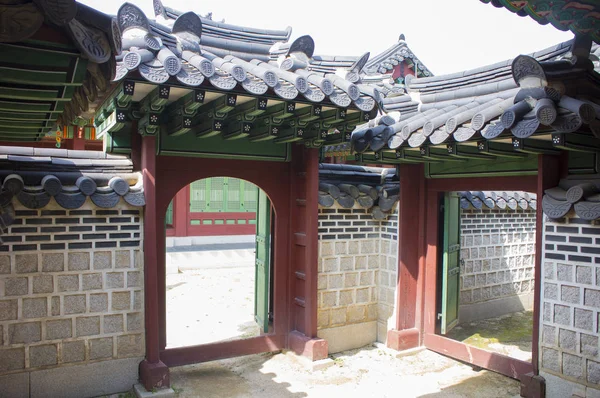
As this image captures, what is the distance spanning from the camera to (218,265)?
14.0 meters

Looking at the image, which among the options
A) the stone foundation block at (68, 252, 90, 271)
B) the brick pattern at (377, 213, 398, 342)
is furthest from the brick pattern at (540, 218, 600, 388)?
the stone foundation block at (68, 252, 90, 271)

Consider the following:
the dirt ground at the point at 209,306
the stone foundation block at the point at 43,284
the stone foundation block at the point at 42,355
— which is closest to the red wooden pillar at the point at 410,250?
the dirt ground at the point at 209,306

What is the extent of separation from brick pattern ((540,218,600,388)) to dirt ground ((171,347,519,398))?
39.5 inches

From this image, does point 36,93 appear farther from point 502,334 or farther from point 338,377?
point 502,334

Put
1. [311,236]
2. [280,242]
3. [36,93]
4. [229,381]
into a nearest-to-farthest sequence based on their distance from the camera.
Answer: [36,93], [229,381], [311,236], [280,242]

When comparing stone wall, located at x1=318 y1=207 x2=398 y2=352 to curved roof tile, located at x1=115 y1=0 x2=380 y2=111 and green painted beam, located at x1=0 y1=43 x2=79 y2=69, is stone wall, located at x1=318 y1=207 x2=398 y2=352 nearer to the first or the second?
curved roof tile, located at x1=115 y1=0 x2=380 y2=111

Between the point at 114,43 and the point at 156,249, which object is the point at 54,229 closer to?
the point at 156,249

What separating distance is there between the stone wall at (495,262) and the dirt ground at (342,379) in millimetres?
2253

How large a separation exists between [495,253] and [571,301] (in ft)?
13.9

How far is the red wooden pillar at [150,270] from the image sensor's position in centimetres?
544

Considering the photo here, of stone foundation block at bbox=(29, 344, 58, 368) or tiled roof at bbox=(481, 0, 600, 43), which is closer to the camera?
tiled roof at bbox=(481, 0, 600, 43)

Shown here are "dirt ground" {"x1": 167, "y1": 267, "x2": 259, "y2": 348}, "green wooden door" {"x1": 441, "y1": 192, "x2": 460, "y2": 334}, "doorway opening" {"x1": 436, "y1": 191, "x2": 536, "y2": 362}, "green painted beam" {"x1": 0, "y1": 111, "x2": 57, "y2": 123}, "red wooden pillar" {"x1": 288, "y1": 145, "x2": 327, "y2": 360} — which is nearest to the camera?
"green painted beam" {"x1": 0, "y1": 111, "x2": 57, "y2": 123}

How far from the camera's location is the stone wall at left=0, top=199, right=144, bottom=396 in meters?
4.96

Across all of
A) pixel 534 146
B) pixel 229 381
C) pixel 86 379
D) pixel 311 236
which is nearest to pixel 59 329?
pixel 86 379
